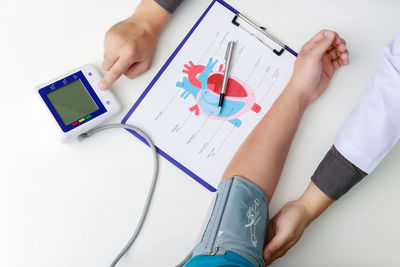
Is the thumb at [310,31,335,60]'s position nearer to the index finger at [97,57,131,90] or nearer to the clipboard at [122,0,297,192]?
the clipboard at [122,0,297,192]

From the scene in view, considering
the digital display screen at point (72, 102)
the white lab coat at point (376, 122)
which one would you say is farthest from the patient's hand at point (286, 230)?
the digital display screen at point (72, 102)

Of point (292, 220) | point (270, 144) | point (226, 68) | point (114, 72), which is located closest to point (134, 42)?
point (114, 72)

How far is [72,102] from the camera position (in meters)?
0.61

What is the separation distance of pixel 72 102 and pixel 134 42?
16cm

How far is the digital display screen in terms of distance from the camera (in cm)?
60

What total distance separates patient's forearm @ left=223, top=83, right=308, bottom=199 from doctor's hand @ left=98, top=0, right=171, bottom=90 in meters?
0.25

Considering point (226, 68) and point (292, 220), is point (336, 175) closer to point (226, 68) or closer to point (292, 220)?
point (292, 220)

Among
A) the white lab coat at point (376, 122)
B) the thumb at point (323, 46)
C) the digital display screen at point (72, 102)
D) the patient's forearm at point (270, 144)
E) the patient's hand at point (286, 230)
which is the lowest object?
the digital display screen at point (72, 102)

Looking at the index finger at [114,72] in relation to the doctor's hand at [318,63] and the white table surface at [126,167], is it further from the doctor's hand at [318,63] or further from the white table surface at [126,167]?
the doctor's hand at [318,63]

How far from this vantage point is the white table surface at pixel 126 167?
0.58m

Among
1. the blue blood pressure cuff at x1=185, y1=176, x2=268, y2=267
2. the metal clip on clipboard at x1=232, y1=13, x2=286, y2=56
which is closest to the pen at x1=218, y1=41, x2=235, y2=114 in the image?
the metal clip on clipboard at x1=232, y1=13, x2=286, y2=56

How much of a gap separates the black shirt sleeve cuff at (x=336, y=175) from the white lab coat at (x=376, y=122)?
0.01 m

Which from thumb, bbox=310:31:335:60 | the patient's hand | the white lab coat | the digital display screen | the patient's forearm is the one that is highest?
thumb, bbox=310:31:335:60

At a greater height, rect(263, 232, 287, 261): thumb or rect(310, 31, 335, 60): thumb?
rect(310, 31, 335, 60): thumb
